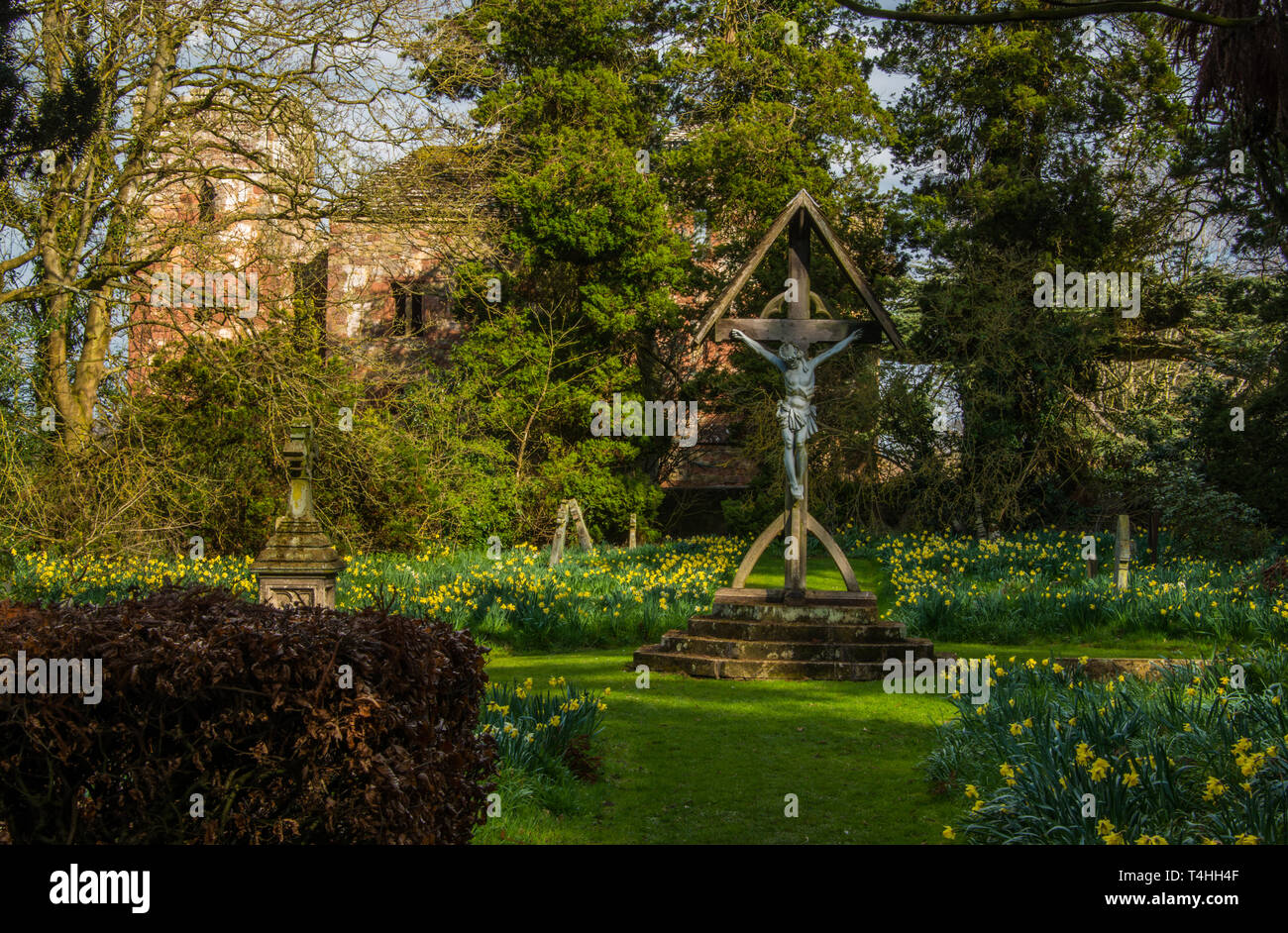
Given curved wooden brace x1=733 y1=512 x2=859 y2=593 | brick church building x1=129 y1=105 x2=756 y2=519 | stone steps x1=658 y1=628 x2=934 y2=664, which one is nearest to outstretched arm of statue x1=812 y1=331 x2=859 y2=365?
curved wooden brace x1=733 y1=512 x2=859 y2=593

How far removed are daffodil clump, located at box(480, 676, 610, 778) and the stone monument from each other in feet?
11.5

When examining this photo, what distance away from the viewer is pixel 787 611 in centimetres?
1002

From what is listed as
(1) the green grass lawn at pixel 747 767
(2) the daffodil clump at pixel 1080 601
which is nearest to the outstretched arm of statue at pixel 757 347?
(1) the green grass lawn at pixel 747 767

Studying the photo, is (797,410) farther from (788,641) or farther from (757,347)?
(788,641)

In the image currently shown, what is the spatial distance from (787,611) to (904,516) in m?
12.0

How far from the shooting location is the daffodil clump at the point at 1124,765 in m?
4.44

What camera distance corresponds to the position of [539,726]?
20.8 ft

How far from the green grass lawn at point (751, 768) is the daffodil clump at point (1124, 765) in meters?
0.38

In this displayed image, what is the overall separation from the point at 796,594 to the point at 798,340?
2.44 meters

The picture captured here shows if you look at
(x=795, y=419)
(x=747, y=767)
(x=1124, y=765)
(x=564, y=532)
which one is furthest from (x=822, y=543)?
(x=564, y=532)

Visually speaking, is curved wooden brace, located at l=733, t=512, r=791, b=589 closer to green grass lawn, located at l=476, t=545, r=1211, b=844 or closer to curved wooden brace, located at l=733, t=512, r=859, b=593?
curved wooden brace, located at l=733, t=512, r=859, b=593

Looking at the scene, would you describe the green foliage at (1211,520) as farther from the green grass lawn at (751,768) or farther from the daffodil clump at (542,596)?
the green grass lawn at (751,768)
